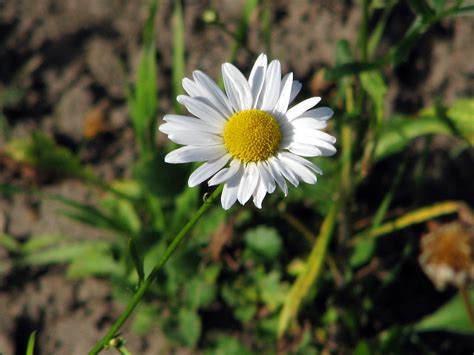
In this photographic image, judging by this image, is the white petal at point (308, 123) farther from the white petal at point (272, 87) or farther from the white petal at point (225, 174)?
the white petal at point (225, 174)

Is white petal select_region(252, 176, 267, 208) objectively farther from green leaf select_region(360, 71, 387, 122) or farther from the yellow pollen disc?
green leaf select_region(360, 71, 387, 122)

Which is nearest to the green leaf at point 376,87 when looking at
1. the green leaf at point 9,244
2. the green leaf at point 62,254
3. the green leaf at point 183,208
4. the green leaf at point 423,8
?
the green leaf at point 423,8

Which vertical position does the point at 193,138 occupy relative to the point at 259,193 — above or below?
above

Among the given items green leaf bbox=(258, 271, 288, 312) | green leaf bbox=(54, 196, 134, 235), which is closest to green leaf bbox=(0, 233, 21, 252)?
green leaf bbox=(54, 196, 134, 235)

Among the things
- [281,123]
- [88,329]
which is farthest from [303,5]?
[88,329]

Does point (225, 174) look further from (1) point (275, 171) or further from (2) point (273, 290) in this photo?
(2) point (273, 290)

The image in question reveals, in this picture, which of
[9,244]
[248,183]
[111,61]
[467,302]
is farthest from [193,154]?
[111,61]
